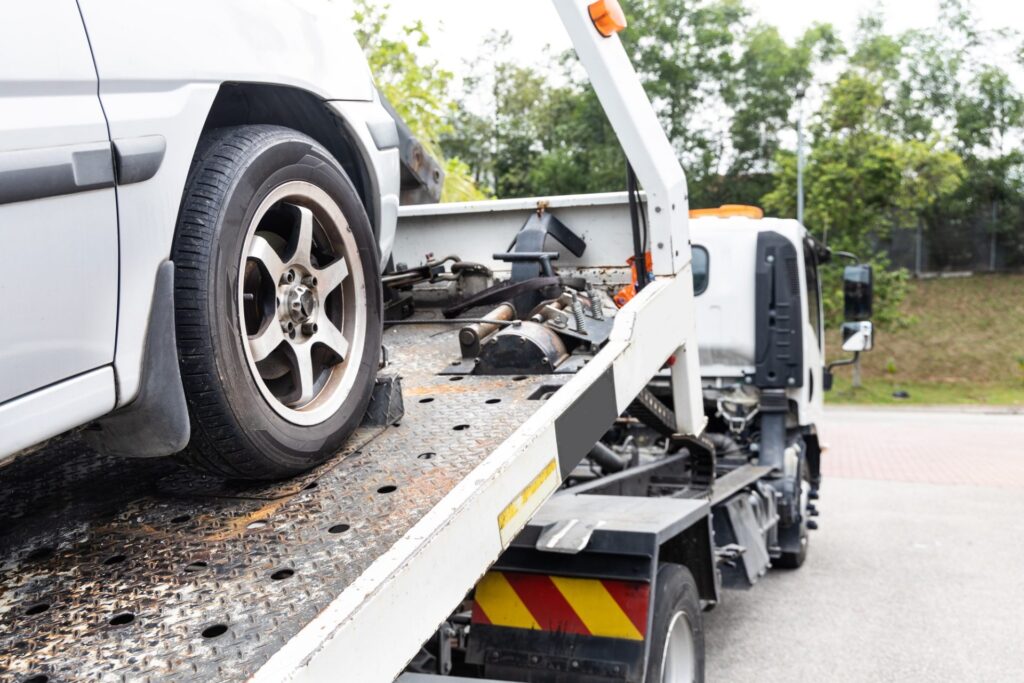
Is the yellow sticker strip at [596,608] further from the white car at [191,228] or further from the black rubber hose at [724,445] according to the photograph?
the black rubber hose at [724,445]

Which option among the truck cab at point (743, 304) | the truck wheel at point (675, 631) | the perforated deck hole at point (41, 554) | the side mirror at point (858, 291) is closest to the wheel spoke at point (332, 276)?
the perforated deck hole at point (41, 554)

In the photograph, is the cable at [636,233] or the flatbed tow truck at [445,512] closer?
the flatbed tow truck at [445,512]

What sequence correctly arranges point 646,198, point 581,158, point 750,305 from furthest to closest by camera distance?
point 581,158 < point 750,305 < point 646,198

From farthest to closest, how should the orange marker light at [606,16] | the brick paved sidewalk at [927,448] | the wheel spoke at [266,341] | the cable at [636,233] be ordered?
1. the brick paved sidewalk at [927,448]
2. the cable at [636,233]
3. the orange marker light at [606,16]
4. the wheel spoke at [266,341]

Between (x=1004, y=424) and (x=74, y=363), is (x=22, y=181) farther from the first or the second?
(x=1004, y=424)

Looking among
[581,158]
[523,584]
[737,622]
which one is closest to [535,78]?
[581,158]

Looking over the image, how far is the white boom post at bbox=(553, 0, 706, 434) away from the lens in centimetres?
353

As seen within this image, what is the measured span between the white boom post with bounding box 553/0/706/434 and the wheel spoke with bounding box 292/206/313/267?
4.97 feet

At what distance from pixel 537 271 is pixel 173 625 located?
233cm

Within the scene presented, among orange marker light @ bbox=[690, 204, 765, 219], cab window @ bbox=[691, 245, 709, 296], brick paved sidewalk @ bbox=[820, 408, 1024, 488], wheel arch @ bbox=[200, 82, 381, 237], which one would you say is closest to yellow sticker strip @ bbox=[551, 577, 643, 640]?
wheel arch @ bbox=[200, 82, 381, 237]

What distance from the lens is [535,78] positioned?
33.9 meters

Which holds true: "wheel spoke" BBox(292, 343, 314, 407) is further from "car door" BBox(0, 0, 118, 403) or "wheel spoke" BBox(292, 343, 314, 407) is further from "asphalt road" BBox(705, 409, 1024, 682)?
"asphalt road" BBox(705, 409, 1024, 682)

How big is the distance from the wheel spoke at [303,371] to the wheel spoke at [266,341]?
6 centimetres

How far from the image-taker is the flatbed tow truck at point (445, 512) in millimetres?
1844
